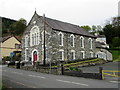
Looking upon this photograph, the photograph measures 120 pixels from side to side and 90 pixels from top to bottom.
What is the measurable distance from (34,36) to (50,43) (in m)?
5.56

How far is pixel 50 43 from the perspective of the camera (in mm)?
31453

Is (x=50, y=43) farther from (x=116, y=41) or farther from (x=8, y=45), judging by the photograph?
(x=116, y=41)

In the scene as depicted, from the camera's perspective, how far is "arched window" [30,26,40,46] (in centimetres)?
3438

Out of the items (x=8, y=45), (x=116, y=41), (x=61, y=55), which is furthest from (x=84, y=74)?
(x=116, y=41)

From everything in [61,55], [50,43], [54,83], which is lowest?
[54,83]

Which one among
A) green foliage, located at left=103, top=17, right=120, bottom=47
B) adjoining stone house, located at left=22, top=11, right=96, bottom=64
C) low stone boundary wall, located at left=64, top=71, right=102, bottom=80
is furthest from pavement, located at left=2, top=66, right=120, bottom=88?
green foliage, located at left=103, top=17, right=120, bottom=47

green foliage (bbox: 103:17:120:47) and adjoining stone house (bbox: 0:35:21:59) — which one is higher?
green foliage (bbox: 103:17:120:47)

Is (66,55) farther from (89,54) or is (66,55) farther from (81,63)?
(89,54)

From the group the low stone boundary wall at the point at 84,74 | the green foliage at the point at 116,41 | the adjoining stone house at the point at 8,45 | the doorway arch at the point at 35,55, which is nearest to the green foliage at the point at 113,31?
the green foliage at the point at 116,41

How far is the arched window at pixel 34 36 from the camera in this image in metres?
34.4

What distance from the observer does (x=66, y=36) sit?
34.8 meters

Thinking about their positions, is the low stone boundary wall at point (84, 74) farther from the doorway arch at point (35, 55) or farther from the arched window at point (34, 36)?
the arched window at point (34, 36)

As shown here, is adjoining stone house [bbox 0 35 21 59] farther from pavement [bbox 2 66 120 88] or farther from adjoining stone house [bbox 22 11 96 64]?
pavement [bbox 2 66 120 88]

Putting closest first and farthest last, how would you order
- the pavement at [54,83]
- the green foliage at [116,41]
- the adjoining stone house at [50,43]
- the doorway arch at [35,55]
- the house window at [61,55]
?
the pavement at [54,83]
the adjoining stone house at [50,43]
the house window at [61,55]
the doorway arch at [35,55]
the green foliage at [116,41]
